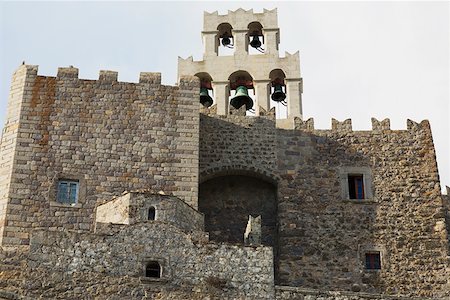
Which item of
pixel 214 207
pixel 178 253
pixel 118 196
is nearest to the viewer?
pixel 178 253

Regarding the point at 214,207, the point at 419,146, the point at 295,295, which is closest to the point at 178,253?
the point at 295,295

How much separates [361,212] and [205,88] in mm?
9193

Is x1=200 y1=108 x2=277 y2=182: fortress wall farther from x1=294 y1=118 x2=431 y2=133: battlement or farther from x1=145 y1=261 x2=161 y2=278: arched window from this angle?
x1=145 y1=261 x2=161 y2=278: arched window

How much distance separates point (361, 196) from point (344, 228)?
1475mm

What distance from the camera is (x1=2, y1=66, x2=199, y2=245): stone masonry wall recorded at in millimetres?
25703

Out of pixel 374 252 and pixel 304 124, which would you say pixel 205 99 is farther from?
pixel 374 252

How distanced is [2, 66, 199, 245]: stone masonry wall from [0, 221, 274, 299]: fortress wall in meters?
3.27

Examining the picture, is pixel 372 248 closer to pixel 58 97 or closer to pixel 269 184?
pixel 269 184

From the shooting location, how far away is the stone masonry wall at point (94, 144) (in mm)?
25703

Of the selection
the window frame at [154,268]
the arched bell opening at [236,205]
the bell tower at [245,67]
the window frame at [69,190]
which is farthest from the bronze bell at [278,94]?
the window frame at [154,268]

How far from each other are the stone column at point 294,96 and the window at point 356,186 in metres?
5.15

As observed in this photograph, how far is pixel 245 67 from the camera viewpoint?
116 feet

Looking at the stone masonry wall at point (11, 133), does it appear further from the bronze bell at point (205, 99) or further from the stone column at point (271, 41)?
the stone column at point (271, 41)

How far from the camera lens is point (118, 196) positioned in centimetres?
2550
